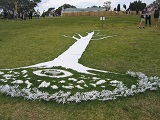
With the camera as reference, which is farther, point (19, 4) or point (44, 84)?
point (19, 4)

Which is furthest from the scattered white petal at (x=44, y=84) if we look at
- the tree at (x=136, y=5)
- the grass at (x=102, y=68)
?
the tree at (x=136, y=5)

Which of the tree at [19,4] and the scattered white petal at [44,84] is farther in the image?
the tree at [19,4]

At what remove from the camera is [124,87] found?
676cm

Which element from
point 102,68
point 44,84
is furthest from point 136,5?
point 44,84

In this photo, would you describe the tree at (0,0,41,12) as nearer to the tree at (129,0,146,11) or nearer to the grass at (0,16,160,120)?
the tree at (129,0,146,11)

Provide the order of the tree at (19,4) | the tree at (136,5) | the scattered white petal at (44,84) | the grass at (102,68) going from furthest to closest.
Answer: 1. the tree at (136,5)
2. the tree at (19,4)
3. the scattered white petal at (44,84)
4. the grass at (102,68)

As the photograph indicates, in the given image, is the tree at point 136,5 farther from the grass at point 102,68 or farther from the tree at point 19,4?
the grass at point 102,68

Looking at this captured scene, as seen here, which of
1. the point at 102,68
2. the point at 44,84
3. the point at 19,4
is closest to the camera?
the point at 44,84

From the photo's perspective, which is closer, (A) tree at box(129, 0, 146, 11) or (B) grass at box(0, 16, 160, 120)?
(B) grass at box(0, 16, 160, 120)

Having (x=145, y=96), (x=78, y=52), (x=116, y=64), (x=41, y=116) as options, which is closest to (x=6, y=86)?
(x=41, y=116)

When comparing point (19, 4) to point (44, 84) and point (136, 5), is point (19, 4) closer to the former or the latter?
point (136, 5)

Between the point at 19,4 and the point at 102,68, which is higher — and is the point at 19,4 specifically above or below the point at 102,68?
above

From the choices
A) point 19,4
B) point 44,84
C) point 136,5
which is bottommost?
point 44,84

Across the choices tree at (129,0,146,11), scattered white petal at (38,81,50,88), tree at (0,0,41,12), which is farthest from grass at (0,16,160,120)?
tree at (129,0,146,11)
